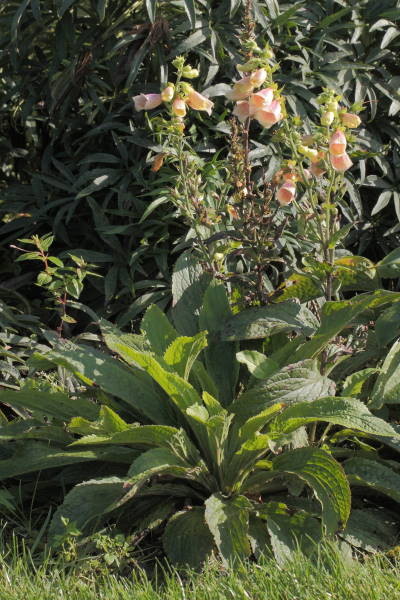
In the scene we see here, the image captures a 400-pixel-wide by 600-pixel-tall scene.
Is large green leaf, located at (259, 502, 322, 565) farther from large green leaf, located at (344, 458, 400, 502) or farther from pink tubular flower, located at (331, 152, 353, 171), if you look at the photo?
pink tubular flower, located at (331, 152, 353, 171)

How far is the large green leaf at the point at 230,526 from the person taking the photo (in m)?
2.32

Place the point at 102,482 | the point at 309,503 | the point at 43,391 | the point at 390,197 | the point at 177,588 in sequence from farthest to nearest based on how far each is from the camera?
the point at 390,197, the point at 43,391, the point at 309,503, the point at 102,482, the point at 177,588

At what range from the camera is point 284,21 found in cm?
359

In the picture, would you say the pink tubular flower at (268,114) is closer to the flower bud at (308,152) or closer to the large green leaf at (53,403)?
the flower bud at (308,152)

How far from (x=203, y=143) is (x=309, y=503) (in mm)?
1701

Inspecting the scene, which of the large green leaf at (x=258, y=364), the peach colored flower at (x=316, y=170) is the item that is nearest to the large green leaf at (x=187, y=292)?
the large green leaf at (x=258, y=364)

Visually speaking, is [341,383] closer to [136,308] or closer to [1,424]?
[136,308]

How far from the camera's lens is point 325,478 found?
2434 mm

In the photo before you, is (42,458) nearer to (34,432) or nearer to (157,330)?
(34,432)

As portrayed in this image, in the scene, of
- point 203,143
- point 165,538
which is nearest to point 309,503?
point 165,538

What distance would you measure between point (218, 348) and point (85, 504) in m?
0.75

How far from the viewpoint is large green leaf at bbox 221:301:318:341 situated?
274 cm

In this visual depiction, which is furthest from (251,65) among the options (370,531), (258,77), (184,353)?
(370,531)

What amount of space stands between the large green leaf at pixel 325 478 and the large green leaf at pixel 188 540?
0.94ft
